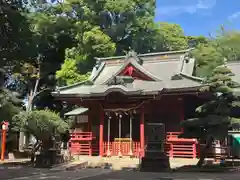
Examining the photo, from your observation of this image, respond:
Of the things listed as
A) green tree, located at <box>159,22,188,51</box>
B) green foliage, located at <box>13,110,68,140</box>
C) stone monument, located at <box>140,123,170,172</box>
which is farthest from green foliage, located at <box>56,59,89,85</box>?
stone monument, located at <box>140,123,170,172</box>

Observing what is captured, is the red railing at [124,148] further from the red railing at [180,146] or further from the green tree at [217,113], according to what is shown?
the green tree at [217,113]

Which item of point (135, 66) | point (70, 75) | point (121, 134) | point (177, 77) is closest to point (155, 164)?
point (121, 134)

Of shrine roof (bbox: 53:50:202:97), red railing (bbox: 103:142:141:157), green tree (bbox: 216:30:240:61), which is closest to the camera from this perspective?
red railing (bbox: 103:142:141:157)

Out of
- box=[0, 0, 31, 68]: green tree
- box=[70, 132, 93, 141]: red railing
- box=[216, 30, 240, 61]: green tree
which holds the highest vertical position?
box=[216, 30, 240, 61]: green tree

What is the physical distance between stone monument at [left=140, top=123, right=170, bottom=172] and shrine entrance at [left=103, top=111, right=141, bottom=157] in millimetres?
4917

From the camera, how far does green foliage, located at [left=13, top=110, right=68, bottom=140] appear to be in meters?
17.9

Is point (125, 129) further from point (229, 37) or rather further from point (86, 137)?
point (229, 37)

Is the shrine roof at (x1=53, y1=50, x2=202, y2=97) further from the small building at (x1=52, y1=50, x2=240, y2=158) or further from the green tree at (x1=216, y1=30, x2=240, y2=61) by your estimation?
the green tree at (x1=216, y1=30, x2=240, y2=61)

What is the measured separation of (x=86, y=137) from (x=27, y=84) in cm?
1500

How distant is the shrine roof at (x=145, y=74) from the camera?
22.5m

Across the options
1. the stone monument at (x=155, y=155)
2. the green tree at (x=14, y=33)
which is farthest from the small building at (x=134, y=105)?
the green tree at (x=14, y=33)

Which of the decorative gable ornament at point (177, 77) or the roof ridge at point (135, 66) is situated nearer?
the decorative gable ornament at point (177, 77)

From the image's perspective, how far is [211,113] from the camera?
16.9 metres

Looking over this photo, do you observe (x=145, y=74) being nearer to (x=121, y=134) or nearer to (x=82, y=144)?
(x=121, y=134)
